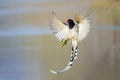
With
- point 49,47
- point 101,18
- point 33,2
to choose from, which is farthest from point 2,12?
point 101,18

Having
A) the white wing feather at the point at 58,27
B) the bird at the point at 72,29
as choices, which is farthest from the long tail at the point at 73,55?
the white wing feather at the point at 58,27

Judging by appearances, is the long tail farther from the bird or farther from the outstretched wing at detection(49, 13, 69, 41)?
the outstretched wing at detection(49, 13, 69, 41)

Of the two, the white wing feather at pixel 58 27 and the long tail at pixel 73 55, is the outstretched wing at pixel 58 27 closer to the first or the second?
the white wing feather at pixel 58 27

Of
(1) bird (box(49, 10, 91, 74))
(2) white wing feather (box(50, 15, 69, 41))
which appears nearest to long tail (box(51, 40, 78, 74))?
(1) bird (box(49, 10, 91, 74))

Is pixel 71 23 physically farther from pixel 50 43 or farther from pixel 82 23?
pixel 50 43

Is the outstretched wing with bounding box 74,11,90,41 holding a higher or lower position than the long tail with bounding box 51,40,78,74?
higher

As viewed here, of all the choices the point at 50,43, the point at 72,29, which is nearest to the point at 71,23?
the point at 72,29
